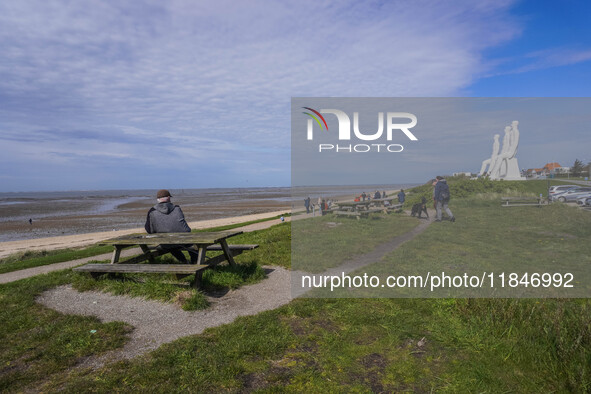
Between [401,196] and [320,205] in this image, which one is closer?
[401,196]

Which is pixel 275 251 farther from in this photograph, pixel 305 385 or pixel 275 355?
pixel 305 385

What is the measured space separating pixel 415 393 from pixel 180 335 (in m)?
2.70

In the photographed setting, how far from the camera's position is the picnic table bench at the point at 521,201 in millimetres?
6562

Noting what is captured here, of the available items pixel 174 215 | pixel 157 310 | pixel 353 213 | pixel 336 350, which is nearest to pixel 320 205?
pixel 353 213

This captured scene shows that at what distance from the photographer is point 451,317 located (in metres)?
4.60

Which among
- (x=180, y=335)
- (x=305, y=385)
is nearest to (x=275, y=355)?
(x=305, y=385)

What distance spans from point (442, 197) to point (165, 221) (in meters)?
5.26

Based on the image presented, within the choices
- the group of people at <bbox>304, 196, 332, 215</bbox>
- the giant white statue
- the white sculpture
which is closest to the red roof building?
the giant white statue

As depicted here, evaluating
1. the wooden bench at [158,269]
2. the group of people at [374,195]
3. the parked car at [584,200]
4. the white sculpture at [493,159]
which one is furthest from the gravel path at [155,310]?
the parked car at [584,200]

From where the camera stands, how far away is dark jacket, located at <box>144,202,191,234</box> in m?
7.01

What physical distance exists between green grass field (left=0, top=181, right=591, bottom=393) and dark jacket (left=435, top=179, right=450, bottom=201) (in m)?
2.04

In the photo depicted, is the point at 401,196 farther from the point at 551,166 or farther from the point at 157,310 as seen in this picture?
the point at 157,310

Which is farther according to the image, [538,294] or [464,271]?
[464,271]

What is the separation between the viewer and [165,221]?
7027mm
